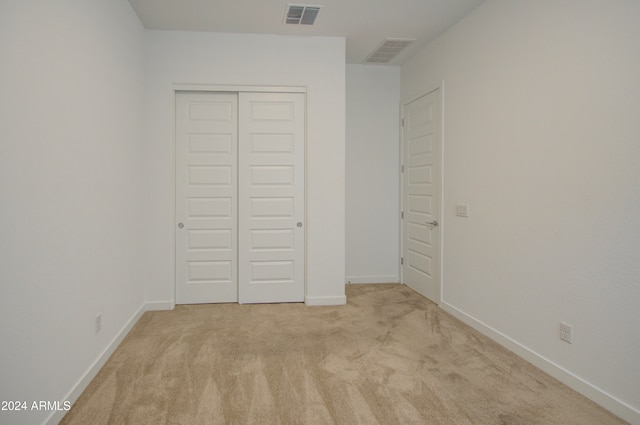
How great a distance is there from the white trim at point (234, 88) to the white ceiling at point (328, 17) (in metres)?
0.58

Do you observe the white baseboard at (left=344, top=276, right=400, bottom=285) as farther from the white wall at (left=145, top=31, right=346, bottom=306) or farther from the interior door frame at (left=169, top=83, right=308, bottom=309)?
the interior door frame at (left=169, top=83, right=308, bottom=309)

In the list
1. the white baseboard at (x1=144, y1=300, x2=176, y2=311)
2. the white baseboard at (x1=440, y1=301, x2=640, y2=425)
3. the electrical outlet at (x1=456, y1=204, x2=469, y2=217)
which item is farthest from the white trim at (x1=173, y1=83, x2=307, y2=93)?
the white baseboard at (x1=440, y1=301, x2=640, y2=425)

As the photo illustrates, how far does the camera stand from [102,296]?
2.87m

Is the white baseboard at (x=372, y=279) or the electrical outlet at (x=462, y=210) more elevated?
the electrical outlet at (x=462, y=210)

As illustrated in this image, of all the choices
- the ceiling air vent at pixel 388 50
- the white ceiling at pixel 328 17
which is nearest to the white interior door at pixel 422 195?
the ceiling air vent at pixel 388 50

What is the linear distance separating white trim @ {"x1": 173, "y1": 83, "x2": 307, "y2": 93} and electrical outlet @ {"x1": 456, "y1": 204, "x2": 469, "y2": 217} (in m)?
2.12

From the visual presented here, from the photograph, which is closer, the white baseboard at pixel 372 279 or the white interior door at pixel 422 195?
the white interior door at pixel 422 195

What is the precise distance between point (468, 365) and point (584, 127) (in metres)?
1.85

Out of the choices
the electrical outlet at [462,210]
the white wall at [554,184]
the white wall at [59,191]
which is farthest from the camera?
the electrical outlet at [462,210]

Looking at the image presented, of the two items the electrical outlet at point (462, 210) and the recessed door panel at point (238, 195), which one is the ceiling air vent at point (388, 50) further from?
the electrical outlet at point (462, 210)

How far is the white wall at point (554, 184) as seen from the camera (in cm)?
224

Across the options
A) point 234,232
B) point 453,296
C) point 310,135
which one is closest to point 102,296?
point 234,232

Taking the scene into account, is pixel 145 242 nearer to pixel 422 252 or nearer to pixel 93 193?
pixel 93 193

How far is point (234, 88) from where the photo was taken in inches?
168
